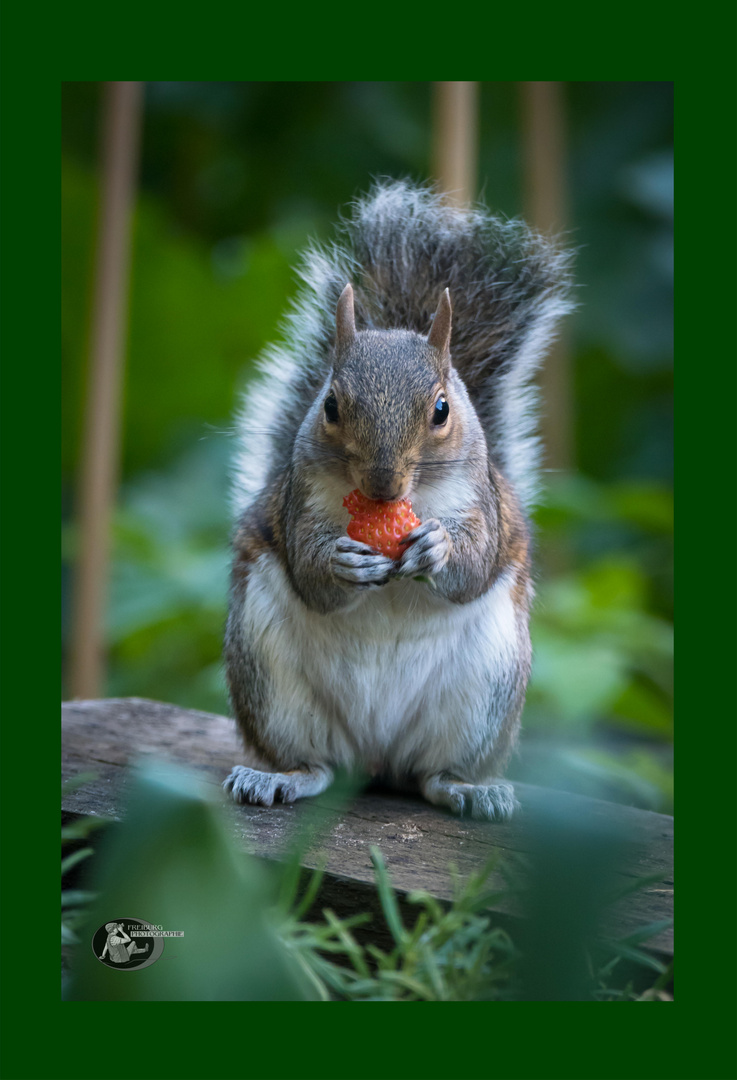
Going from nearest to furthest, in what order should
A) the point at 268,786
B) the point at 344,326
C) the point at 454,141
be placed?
the point at 344,326, the point at 268,786, the point at 454,141

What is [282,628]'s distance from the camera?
5.75 feet

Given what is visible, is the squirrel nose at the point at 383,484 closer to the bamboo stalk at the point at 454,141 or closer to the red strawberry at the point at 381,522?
the red strawberry at the point at 381,522

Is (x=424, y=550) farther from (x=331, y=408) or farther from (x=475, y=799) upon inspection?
(x=475, y=799)

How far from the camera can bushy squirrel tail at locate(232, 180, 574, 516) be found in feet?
6.54

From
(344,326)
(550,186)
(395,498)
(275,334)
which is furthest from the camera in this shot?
(550,186)

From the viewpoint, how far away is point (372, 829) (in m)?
1.73

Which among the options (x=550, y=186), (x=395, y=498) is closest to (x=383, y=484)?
(x=395, y=498)

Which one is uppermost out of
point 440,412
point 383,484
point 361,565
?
point 440,412

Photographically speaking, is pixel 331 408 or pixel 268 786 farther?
pixel 268 786

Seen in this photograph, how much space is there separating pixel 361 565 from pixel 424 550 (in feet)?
0.31

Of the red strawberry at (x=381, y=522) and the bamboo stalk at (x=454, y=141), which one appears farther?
the bamboo stalk at (x=454, y=141)

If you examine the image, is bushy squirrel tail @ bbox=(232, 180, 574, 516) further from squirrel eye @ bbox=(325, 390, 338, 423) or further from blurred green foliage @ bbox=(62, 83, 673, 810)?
squirrel eye @ bbox=(325, 390, 338, 423)

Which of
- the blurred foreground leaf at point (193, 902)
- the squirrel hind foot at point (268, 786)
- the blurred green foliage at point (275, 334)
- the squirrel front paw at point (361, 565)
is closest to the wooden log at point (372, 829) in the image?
the squirrel hind foot at point (268, 786)

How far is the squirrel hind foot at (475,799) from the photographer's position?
69.6 inches
